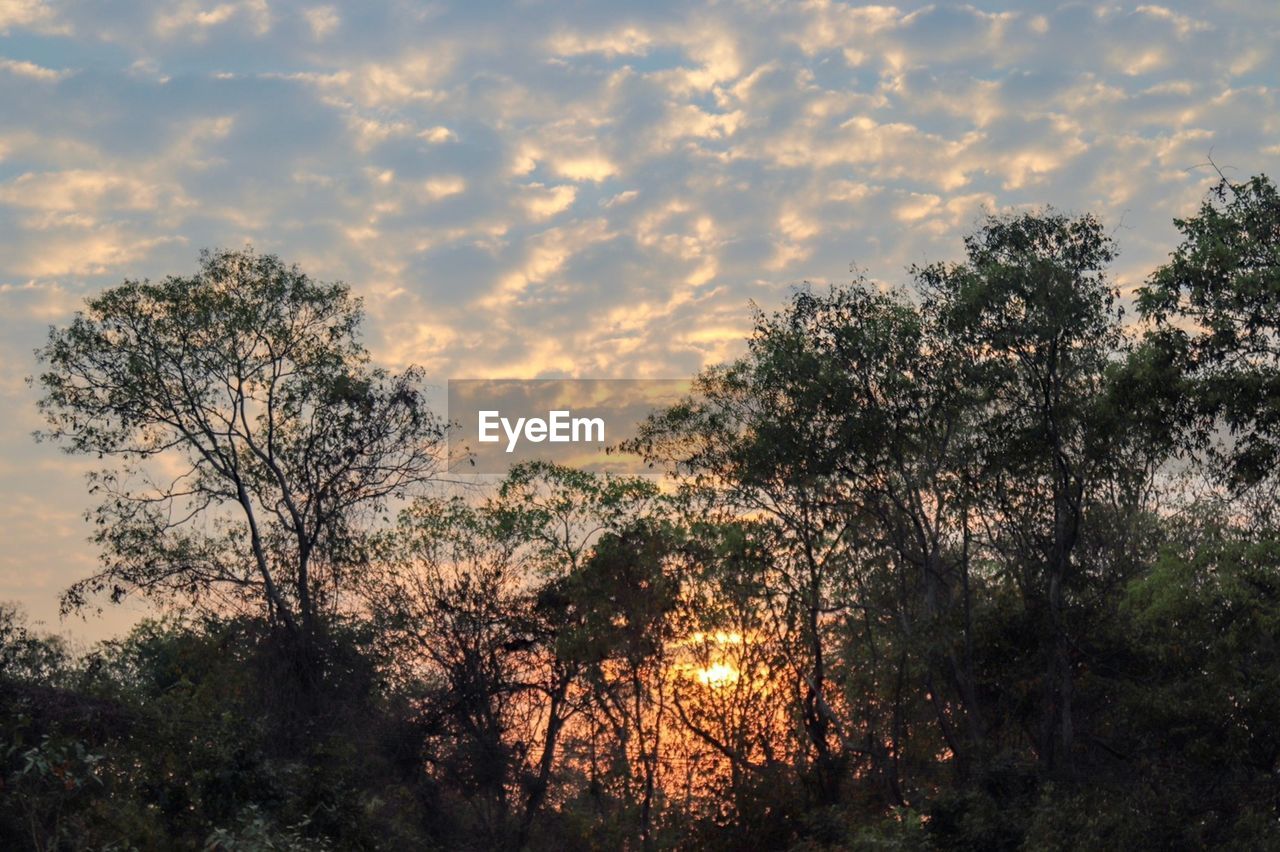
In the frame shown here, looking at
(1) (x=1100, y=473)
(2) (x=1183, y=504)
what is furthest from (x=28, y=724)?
(2) (x=1183, y=504)

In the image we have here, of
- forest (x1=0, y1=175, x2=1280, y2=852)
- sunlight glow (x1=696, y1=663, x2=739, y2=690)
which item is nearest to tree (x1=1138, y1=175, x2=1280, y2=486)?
forest (x1=0, y1=175, x2=1280, y2=852)

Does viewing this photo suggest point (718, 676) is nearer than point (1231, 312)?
No

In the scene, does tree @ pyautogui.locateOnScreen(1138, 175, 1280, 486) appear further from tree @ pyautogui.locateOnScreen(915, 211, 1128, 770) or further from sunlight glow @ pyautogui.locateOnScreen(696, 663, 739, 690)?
sunlight glow @ pyautogui.locateOnScreen(696, 663, 739, 690)

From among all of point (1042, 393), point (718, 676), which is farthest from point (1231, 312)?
point (718, 676)

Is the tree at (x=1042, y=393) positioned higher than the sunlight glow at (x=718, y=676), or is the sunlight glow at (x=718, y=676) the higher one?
the tree at (x=1042, y=393)

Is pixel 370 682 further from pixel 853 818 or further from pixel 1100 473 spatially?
pixel 1100 473

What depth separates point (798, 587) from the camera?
88.3ft

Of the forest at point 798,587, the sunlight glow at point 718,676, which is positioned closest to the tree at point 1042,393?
the forest at point 798,587

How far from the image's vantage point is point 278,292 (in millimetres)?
28359

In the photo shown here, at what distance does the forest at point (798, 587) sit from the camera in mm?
19688

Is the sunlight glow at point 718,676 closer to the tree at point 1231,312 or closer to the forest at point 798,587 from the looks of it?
the forest at point 798,587

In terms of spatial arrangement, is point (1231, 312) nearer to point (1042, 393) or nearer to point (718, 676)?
point (1042, 393)

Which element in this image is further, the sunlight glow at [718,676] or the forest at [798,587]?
the sunlight glow at [718,676]

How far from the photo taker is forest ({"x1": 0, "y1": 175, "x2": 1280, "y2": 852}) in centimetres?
1969
